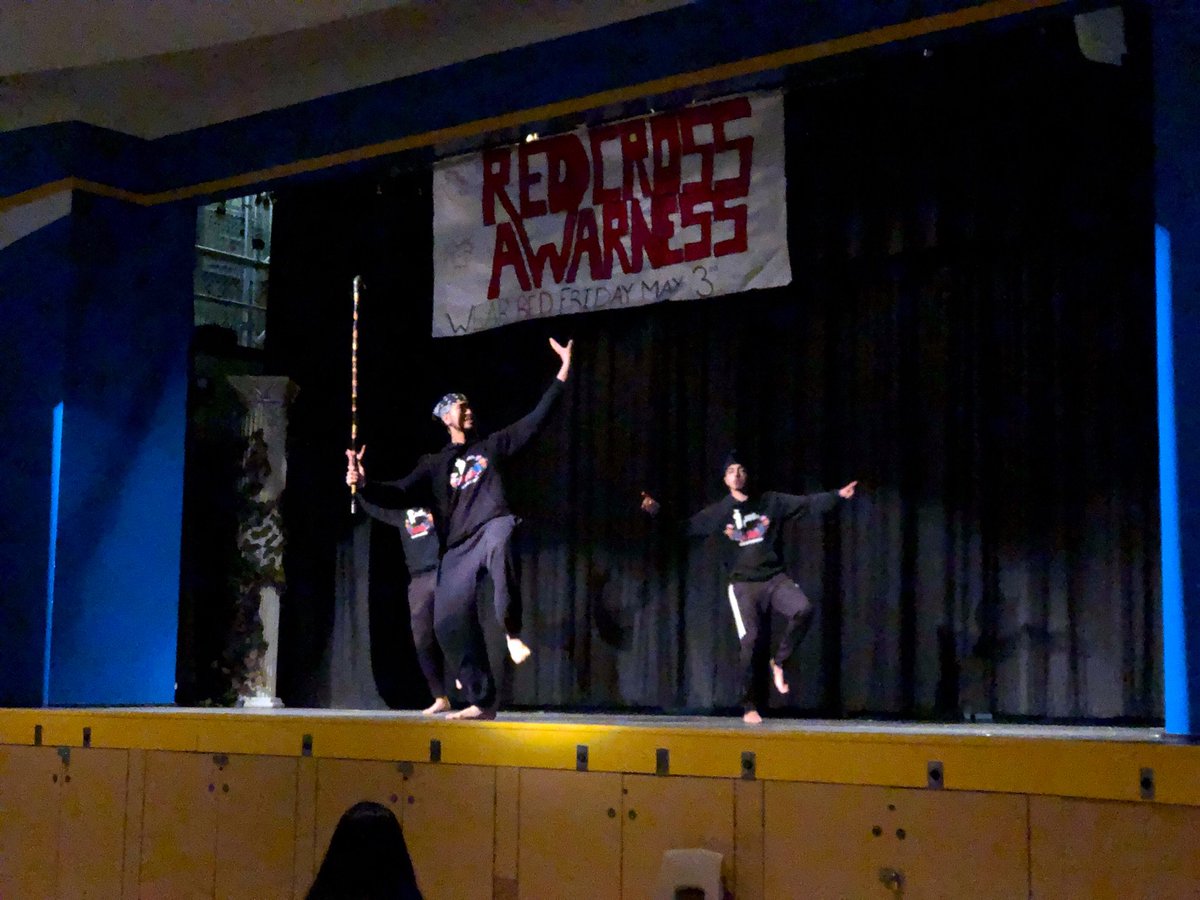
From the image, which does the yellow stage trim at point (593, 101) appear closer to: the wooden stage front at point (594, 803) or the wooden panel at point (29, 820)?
the wooden stage front at point (594, 803)

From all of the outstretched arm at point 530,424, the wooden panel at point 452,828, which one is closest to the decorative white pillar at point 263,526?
the outstretched arm at point 530,424

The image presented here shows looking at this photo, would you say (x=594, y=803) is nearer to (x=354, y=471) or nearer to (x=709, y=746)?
(x=709, y=746)

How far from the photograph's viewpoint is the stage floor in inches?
143

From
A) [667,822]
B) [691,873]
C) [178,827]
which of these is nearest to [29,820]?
[178,827]

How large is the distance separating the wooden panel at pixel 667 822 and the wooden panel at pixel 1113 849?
0.99 metres

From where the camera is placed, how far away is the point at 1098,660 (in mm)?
5449

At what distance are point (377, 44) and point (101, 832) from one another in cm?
370

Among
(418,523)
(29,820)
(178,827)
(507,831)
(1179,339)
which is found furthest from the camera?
(418,523)

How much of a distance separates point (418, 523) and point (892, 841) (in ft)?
10.3

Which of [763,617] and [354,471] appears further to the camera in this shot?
[354,471]

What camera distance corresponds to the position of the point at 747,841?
4.11 metres

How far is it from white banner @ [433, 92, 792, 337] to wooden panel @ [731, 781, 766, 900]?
2398 millimetres

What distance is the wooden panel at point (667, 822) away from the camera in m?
4.18

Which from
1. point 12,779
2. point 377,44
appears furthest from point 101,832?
point 377,44
